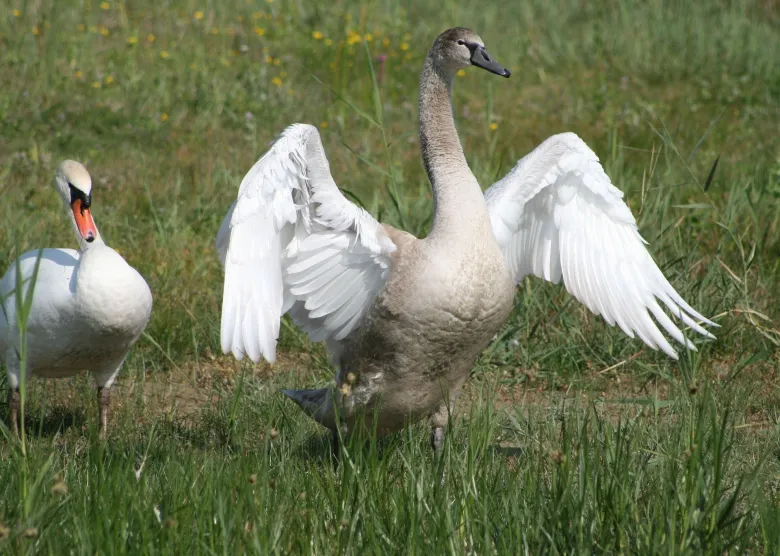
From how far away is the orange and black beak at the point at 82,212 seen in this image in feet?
15.4

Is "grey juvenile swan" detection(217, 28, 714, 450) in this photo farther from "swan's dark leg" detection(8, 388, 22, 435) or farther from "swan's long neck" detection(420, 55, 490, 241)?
"swan's dark leg" detection(8, 388, 22, 435)

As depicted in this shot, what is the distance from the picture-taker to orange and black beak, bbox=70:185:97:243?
471 cm

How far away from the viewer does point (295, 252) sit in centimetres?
400

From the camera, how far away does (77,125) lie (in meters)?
8.45

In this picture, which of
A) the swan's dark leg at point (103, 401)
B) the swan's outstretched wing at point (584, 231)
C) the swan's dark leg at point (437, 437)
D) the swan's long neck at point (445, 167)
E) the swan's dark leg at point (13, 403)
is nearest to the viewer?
the swan's long neck at point (445, 167)

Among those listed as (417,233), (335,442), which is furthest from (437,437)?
(417,233)

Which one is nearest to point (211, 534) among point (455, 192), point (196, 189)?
point (455, 192)

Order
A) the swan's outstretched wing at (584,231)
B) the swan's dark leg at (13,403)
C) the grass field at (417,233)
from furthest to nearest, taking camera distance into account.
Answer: the swan's dark leg at (13,403) < the swan's outstretched wing at (584,231) < the grass field at (417,233)

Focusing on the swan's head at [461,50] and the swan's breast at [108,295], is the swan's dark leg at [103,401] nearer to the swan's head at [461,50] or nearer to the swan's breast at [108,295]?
the swan's breast at [108,295]

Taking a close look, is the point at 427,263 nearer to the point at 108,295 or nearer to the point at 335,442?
the point at 335,442

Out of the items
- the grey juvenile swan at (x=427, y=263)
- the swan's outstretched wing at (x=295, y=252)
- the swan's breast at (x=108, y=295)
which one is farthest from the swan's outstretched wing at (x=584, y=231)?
the swan's breast at (x=108, y=295)

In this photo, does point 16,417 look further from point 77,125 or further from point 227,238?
point 77,125

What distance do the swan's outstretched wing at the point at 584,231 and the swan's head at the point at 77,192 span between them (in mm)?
1726

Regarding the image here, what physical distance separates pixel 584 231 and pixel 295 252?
116 centimetres
